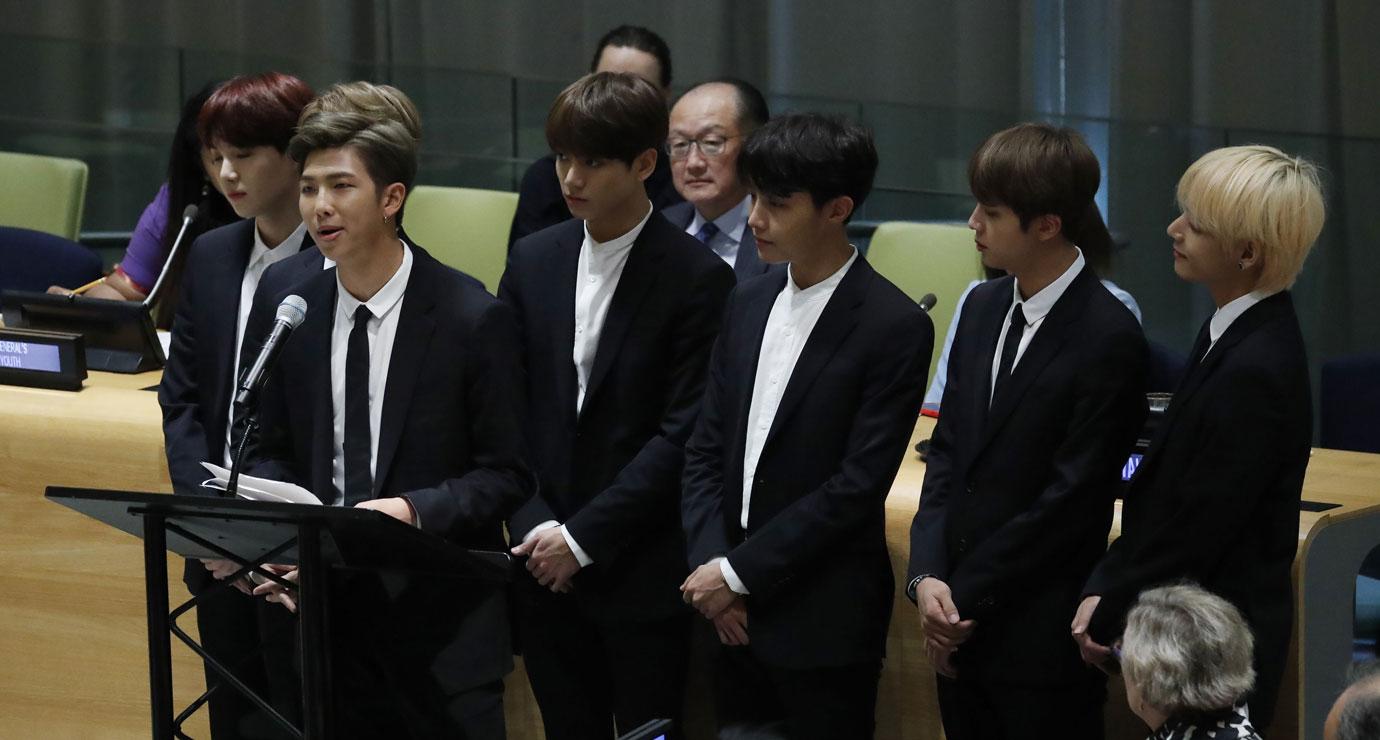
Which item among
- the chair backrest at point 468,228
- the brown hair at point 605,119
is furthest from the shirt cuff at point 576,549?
the chair backrest at point 468,228

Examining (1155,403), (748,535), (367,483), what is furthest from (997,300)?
(367,483)

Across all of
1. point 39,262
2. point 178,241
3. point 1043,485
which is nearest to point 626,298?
point 1043,485

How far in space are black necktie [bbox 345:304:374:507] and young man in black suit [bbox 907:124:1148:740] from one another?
81cm

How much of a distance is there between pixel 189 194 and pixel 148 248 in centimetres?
51

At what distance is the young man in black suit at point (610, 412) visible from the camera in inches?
109

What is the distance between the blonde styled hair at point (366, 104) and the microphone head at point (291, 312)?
1.46 ft

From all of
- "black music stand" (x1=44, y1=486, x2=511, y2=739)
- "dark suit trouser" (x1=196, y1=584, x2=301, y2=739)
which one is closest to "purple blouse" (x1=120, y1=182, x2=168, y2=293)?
"dark suit trouser" (x1=196, y1=584, x2=301, y2=739)

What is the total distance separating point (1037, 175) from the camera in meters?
2.45

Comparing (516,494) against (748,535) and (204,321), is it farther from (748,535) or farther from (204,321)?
(204,321)

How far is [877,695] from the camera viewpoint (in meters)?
2.73

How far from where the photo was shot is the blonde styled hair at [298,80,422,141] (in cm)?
274

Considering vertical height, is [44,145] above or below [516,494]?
above

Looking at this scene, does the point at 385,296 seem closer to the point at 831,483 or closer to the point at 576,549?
the point at 576,549

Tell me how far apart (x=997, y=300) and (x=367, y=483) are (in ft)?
3.11
